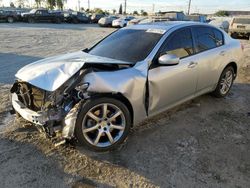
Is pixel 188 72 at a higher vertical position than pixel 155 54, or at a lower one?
lower

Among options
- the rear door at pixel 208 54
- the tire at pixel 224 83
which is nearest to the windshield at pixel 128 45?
the rear door at pixel 208 54

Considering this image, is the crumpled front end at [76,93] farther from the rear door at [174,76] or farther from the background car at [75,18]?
the background car at [75,18]

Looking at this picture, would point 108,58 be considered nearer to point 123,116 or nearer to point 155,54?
point 155,54

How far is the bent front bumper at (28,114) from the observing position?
3.41 metres

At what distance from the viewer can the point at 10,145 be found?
149 inches

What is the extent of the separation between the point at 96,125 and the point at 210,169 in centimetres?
151

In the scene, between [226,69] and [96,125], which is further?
[226,69]

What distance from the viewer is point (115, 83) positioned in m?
3.56

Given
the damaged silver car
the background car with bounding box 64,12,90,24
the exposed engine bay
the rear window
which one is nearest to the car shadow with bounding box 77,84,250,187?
the damaged silver car

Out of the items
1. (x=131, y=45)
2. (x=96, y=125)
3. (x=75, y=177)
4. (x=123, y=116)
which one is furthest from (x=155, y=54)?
(x=75, y=177)

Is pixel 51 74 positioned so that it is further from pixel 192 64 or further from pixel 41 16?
pixel 41 16

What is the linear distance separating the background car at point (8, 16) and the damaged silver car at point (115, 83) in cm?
2934

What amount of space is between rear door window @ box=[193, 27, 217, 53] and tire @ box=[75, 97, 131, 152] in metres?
2.03

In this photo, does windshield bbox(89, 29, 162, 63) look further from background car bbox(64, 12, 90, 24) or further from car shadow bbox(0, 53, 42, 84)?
background car bbox(64, 12, 90, 24)
